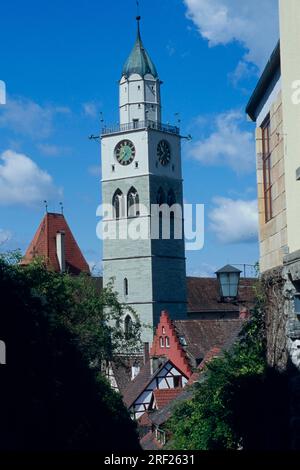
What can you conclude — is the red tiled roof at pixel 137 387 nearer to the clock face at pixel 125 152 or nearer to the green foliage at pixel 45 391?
the green foliage at pixel 45 391

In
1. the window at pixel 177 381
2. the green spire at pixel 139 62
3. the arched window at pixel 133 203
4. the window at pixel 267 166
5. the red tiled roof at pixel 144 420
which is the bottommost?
the red tiled roof at pixel 144 420

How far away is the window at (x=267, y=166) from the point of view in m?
11.4

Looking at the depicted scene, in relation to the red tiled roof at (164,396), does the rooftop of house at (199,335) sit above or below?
above

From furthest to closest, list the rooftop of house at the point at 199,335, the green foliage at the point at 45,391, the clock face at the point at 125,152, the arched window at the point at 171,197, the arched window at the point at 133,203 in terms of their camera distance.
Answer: the arched window at the point at 171,197 < the clock face at the point at 125,152 < the arched window at the point at 133,203 < the rooftop of house at the point at 199,335 < the green foliage at the point at 45,391

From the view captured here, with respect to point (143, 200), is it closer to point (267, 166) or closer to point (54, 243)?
point (54, 243)

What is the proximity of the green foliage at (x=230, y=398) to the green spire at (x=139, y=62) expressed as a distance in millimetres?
62501

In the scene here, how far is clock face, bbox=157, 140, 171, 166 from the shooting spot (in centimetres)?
7581

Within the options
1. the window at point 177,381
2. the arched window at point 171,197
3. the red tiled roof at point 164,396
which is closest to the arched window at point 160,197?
the arched window at point 171,197

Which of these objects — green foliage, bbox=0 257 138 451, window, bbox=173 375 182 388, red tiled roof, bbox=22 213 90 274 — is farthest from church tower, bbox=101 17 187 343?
green foliage, bbox=0 257 138 451

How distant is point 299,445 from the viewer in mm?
9953

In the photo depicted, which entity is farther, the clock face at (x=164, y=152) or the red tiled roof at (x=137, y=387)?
the clock face at (x=164, y=152)
